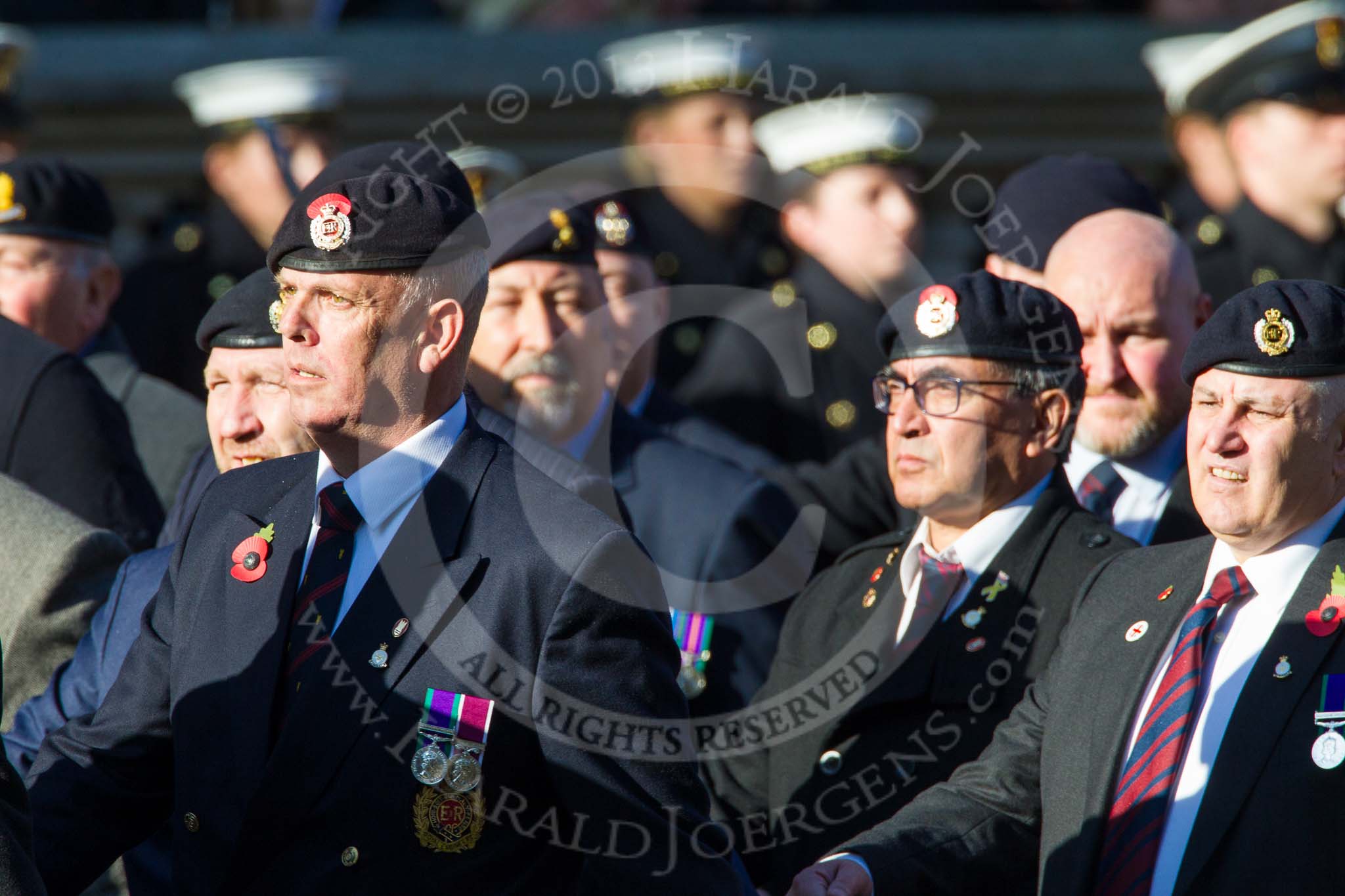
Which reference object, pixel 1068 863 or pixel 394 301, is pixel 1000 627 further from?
pixel 394 301

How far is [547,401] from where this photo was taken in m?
5.55

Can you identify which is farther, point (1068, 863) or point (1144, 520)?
point (1144, 520)

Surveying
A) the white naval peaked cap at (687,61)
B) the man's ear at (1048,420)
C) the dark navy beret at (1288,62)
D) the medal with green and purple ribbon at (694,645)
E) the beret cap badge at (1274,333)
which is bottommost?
the medal with green and purple ribbon at (694,645)

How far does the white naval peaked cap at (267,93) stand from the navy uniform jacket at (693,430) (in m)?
2.10

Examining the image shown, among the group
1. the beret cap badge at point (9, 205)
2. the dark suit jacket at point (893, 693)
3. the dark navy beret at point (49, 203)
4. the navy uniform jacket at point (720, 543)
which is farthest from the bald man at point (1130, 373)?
the beret cap badge at point (9, 205)

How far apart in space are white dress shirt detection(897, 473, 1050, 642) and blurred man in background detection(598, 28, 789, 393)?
3.28 meters

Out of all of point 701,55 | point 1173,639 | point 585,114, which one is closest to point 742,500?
point 1173,639

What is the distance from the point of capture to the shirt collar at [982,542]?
14.8 ft

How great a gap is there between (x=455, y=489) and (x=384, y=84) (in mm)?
5981

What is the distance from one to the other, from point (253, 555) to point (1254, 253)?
4490 millimetres

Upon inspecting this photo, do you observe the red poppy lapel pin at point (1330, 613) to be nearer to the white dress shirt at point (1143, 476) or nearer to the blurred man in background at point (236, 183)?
the white dress shirt at point (1143, 476)

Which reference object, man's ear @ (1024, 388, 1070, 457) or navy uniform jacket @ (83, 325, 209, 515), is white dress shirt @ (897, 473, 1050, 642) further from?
navy uniform jacket @ (83, 325, 209, 515)

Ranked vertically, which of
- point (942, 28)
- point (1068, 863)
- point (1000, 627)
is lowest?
point (1068, 863)

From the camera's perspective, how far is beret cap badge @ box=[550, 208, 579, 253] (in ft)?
18.6
